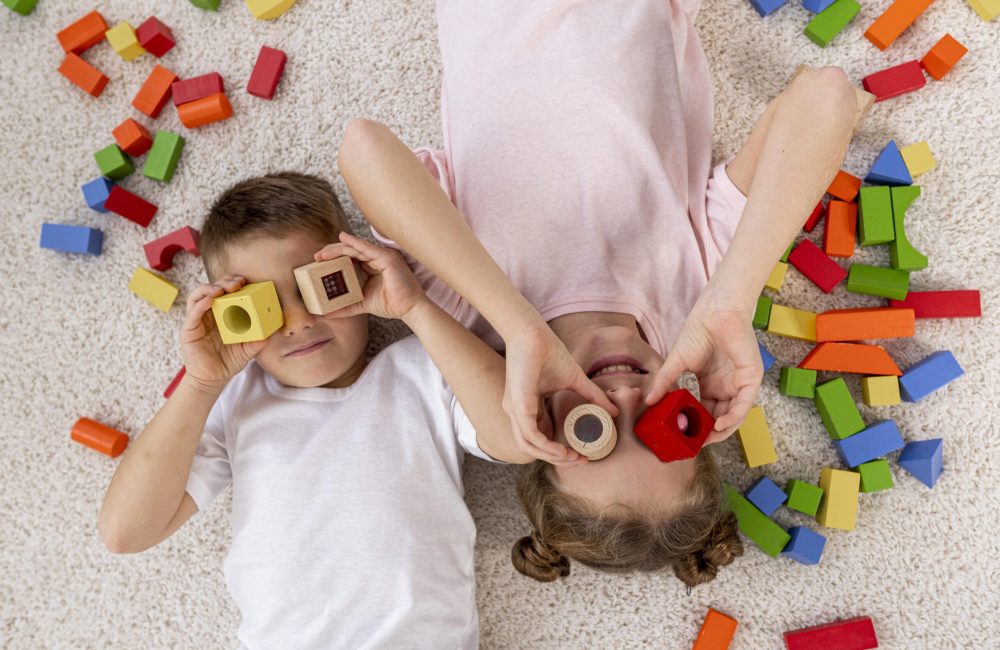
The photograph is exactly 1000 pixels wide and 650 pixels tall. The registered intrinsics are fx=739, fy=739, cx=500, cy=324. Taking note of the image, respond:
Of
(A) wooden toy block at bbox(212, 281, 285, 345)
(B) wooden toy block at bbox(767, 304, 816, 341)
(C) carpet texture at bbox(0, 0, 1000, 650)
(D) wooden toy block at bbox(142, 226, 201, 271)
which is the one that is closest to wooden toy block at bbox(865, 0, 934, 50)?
(C) carpet texture at bbox(0, 0, 1000, 650)

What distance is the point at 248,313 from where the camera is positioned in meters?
0.86

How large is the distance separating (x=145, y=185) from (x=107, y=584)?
2.03 feet

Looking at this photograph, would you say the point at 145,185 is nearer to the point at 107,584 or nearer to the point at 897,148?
the point at 107,584

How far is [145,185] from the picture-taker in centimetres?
117

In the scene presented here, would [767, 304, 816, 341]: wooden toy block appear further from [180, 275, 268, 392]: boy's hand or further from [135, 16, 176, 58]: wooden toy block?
[135, 16, 176, 58]: wooden toy block

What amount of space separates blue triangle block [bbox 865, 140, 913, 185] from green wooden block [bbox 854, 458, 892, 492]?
41 cm

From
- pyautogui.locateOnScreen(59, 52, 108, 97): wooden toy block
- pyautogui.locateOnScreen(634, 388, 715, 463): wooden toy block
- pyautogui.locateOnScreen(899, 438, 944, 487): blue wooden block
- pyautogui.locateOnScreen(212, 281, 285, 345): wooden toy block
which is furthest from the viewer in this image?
pyautogui.locateOnScreen(59, 52, 108, 97): wooden toy block

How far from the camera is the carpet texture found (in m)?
1.09

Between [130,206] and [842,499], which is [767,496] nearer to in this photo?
[842,499]

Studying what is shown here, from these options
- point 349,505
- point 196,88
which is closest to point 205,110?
point 196,88

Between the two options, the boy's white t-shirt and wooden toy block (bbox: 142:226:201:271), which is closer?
Result: the boy's white t-shirt

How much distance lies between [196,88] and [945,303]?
1.17 metres

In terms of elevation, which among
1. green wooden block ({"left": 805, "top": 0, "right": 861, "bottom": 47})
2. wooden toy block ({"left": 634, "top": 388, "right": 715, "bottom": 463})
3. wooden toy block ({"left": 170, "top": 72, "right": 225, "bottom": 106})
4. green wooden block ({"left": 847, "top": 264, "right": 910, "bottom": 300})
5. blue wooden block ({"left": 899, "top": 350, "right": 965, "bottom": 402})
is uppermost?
green wooden block ({"left": 805, "top": 0, "right": 861, "bottom": 47})

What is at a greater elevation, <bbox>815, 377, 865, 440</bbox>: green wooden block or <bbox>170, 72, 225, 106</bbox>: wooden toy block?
<bbox>170, 72, 225, 106</bbox>: wooden toy block
